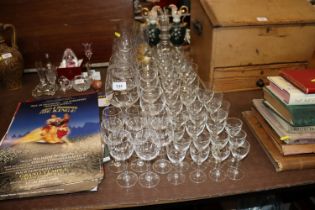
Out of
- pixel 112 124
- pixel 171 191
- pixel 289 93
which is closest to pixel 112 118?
pixel 112 124

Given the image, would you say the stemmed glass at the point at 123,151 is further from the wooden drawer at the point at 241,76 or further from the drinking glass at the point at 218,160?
the wooden drawer at the point at 241,76

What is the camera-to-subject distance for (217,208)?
1.33 m

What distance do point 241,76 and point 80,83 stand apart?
0.75 m

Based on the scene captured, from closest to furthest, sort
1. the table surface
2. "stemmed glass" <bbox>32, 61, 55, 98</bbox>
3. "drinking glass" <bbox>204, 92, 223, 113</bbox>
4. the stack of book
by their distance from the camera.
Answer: the table surface
the stack of book
"drinking glass" <bbox>204, 92, 223, 113</bbox>
"stemmed glass" <bbox>32, 61, 55, 98</bbox>

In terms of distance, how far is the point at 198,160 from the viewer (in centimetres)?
90

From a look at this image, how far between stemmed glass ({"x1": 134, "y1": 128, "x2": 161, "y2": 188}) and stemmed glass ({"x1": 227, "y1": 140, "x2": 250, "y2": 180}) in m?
0.23

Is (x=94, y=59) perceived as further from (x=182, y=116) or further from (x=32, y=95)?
(x=182, y=116)

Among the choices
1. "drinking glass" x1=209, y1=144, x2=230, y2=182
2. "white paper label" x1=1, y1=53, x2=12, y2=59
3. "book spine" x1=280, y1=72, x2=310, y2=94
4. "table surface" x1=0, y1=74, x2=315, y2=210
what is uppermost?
"white paper label" x1=1, y1=53, x2=12, y2=59

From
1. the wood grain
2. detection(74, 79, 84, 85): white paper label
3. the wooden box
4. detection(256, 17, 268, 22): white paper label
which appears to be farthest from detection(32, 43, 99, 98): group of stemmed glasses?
detection(256, 17, 268, 22): white paper label

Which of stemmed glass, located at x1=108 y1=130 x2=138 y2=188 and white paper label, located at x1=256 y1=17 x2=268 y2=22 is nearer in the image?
stemmed glass, located at x1=108 y1=130 x2=138 y2=188

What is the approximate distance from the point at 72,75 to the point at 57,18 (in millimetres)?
391

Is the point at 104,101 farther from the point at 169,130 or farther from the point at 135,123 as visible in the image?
the point at 169,130

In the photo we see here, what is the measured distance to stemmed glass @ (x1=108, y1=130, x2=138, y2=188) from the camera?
0.86 m

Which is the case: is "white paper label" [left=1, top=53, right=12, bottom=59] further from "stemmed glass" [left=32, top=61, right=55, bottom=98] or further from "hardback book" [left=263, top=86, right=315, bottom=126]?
"hardback book" [left=263, top=86, right=315, bottom=126]
